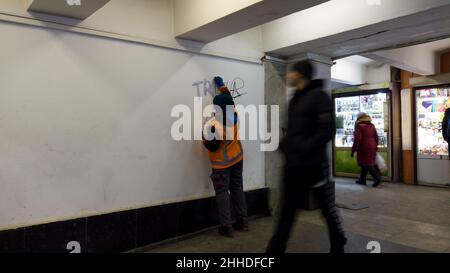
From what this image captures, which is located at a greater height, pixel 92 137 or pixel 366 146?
pixel 92 137

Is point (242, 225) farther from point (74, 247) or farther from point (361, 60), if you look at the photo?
point (361, 60)

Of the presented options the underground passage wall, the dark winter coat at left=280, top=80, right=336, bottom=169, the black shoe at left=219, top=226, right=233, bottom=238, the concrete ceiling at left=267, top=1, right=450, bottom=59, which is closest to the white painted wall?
the underground passage wall

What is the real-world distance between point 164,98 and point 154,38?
666mm

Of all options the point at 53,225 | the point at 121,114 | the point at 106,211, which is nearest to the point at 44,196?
the point at 53,225

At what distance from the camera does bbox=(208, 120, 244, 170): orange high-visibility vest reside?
3.70m

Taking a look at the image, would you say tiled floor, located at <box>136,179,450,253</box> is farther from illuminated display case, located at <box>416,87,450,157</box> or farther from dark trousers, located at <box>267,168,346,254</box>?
illuminated display case, located at <box>416,87,450,157</box>

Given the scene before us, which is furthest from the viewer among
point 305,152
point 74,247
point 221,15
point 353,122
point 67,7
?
point 353,122

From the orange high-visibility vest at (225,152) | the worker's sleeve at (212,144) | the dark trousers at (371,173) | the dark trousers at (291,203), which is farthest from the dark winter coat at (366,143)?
the dark trousers at (291,203)

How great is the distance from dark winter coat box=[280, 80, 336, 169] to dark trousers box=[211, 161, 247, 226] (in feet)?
4.48

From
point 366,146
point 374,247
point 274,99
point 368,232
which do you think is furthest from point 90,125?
point 366,146

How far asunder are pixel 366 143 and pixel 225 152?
16.1 ft

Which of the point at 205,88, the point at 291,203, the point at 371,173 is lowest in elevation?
the point at 371,173

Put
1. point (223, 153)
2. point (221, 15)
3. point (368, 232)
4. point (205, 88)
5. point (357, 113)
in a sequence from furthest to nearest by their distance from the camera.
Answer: point (357, 113) → point (205, 88) → point (368, 232) → point (223, 153) → point (221, 15)

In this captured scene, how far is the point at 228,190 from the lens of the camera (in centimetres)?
392
